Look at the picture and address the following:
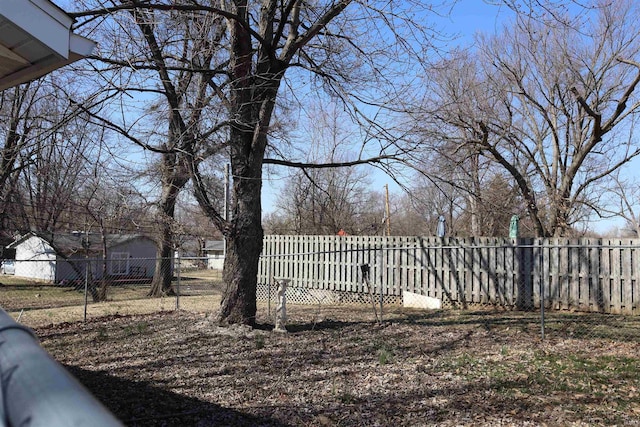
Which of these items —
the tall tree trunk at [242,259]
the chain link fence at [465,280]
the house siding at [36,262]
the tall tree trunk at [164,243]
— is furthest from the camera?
the house siding at [36,262]

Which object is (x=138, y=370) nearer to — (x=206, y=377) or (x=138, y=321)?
(x=206, y=377)

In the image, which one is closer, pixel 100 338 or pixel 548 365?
pixel 548 365

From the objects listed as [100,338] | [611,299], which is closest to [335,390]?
[100,338]

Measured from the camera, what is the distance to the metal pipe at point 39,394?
895 millimetres

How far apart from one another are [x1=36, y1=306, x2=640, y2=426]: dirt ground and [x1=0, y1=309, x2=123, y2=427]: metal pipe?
404cm

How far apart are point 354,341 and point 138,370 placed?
3377 mm

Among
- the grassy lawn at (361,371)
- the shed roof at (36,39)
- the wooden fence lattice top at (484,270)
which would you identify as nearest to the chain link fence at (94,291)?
the grassy lawn at (361,371)

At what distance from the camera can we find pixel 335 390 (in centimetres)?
568

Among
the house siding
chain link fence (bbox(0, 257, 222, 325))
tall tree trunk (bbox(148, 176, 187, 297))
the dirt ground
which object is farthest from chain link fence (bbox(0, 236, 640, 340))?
the house siding

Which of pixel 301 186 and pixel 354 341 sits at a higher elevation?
pixel 301 186

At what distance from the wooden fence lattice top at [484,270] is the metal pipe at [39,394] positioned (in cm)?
863

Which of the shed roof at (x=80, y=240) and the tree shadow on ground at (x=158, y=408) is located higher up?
the shed roof at (x=80, y=240)

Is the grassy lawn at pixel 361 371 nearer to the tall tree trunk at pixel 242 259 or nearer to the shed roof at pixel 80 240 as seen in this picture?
the tall tree trunk at pixel 242 259

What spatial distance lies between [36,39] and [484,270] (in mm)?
11754
